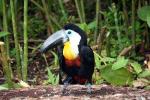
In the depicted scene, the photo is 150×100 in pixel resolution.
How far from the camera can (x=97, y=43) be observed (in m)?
5.34

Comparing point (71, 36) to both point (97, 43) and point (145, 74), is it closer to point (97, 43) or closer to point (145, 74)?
point (145, 74)

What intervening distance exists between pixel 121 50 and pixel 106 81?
2.34 feet

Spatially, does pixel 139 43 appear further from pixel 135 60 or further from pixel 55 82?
pixel 55 82

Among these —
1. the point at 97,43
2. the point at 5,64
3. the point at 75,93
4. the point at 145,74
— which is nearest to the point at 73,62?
the point at 75,93

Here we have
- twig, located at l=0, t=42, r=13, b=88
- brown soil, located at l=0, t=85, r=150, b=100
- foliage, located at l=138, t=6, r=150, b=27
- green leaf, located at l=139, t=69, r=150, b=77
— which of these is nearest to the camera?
brown soil, located at l=0, t=85, r=150, b=100

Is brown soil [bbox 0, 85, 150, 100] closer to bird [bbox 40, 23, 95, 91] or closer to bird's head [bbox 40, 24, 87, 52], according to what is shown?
bird [bbox 40, 23, 95, 91]

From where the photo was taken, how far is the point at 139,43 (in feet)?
18.5

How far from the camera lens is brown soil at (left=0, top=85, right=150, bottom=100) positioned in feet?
12.7

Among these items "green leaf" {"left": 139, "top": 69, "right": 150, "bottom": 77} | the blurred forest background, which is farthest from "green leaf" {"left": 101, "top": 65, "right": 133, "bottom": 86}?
"green leaf" {"left": 139, "top": 69, "right": 150, "bottom": 77}

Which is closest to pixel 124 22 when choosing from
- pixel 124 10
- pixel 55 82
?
pixel 124 10

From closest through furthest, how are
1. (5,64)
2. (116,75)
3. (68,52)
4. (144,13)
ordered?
(68,52) → (5,64) → (116,75) → (144,13)

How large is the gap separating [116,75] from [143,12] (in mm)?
737

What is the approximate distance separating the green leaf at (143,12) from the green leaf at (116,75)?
2.04 feet

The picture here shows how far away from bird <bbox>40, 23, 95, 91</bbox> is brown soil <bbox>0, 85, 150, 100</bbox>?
2.9 inches
